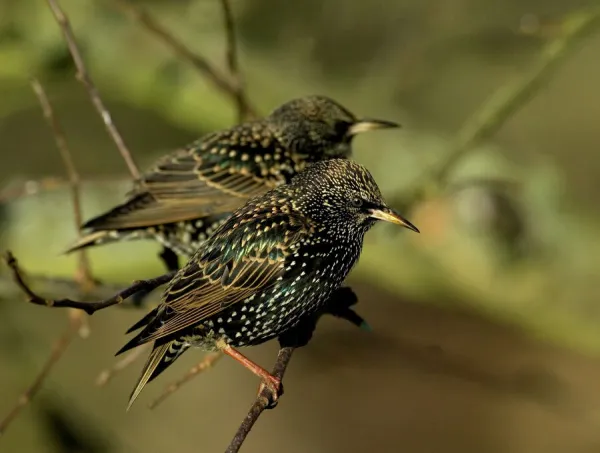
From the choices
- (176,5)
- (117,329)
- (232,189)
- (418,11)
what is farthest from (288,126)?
(117,329)

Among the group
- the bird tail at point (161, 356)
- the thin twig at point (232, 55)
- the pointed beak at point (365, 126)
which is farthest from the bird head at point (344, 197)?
the thin twig at point (232, 55)

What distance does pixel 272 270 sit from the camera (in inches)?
101

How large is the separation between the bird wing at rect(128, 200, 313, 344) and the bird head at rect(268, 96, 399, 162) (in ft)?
3.24

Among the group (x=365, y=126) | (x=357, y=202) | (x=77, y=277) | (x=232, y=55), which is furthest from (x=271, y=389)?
(x=232, y=55)

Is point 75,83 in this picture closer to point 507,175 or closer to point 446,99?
point 446,99

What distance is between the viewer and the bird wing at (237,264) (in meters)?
2.49

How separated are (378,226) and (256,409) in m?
3.77

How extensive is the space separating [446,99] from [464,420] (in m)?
2.72

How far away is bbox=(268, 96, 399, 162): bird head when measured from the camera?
3.58 m

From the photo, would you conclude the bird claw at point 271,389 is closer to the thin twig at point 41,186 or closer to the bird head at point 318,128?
the bird head at point 318,128

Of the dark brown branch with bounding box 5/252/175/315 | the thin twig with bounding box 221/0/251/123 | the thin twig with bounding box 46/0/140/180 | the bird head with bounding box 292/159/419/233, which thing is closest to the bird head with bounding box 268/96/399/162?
the thin twig with bounding box 221/0/251/123

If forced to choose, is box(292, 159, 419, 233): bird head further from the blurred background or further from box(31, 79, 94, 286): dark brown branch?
the blurred background

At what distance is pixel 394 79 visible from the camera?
675 cm

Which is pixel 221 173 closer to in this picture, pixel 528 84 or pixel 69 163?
pixel 69 163
